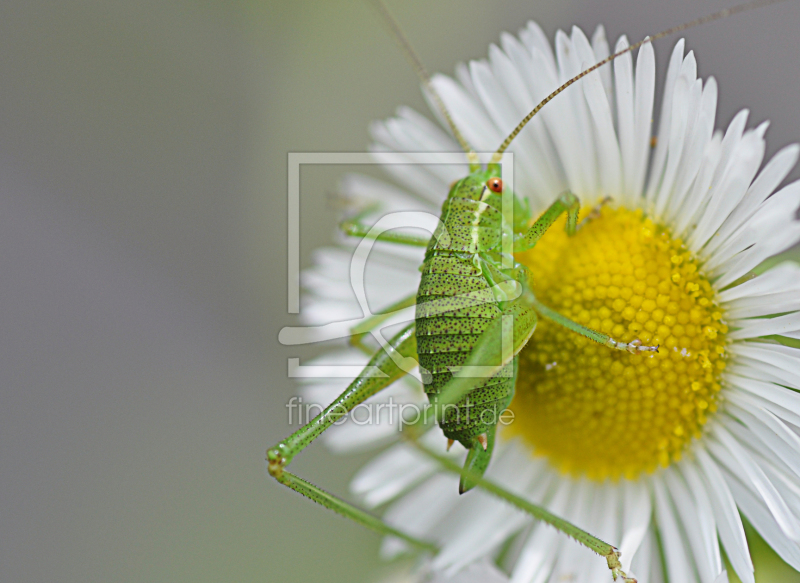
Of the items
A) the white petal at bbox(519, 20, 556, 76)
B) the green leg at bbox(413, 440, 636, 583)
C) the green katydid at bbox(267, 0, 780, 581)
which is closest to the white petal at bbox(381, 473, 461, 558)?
the green katydid at bbox(267, 0, 780, 581)

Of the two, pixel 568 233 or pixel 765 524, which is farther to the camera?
pixel 568 233

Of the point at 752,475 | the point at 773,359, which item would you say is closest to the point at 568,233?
the point at 773,359

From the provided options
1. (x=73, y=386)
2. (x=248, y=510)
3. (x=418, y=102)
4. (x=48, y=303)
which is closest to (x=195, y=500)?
(x=248, y=510)

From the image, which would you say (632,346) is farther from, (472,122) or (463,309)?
(472,122)

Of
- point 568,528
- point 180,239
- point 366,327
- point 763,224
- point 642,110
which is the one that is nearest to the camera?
point 763,224

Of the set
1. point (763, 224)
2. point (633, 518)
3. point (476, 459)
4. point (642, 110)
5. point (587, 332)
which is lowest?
point (633, 518)

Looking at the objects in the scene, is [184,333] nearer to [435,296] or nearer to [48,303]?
[48,303]

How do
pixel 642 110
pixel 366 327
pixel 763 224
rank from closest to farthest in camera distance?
pixel 763 224 → pixel 642 110 → pixel 366 327

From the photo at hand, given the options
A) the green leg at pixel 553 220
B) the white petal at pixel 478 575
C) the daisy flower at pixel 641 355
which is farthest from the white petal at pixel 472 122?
the white petal at pixel 478 575
